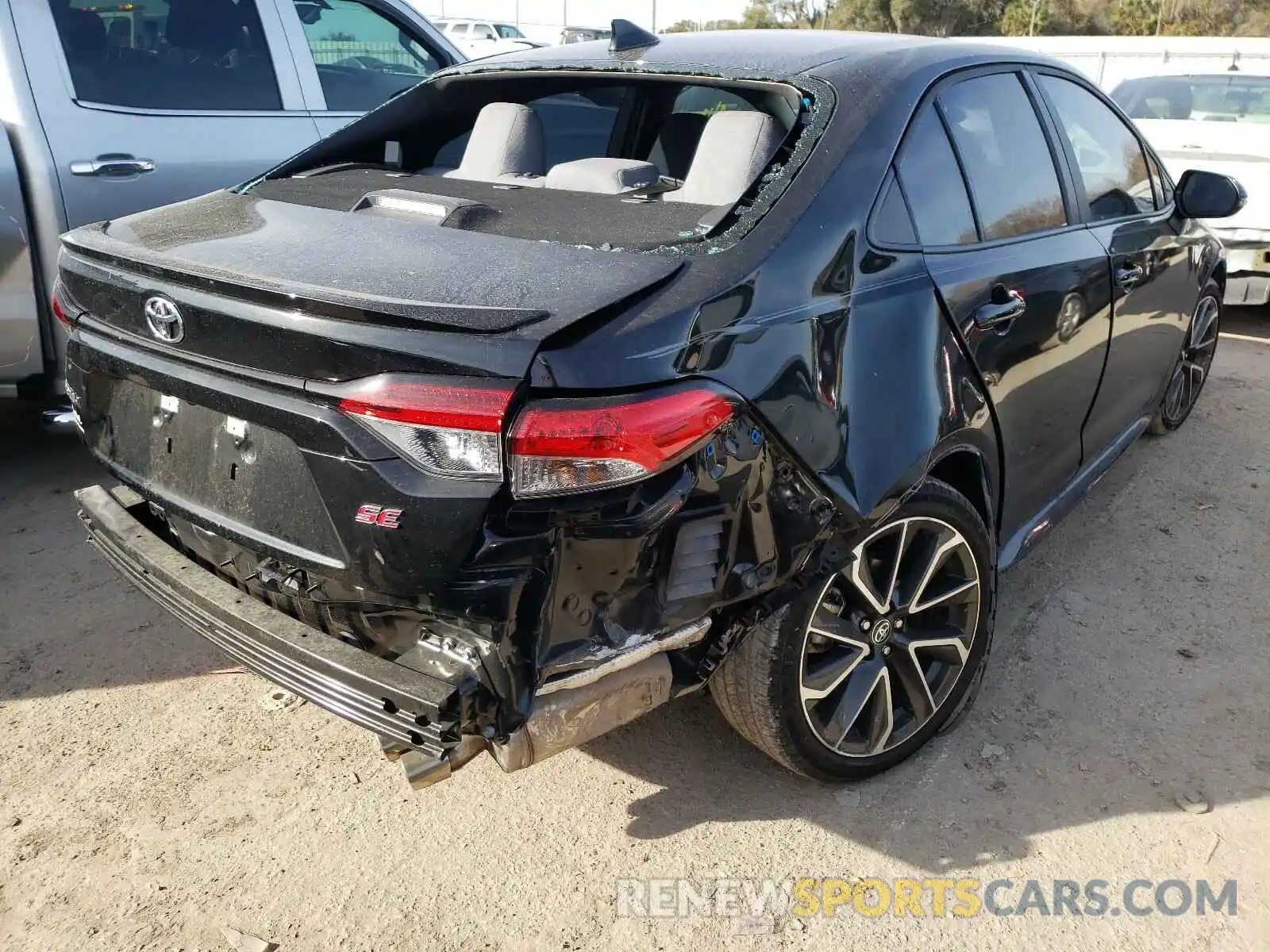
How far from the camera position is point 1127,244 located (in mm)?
3469

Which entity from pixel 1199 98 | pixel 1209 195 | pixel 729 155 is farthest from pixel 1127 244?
pixel 1199 98

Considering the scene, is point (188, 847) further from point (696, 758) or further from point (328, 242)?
point (328, 242)

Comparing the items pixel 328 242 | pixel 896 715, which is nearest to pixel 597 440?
pixel 328 242

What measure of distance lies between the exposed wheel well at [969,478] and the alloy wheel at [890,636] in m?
0.14

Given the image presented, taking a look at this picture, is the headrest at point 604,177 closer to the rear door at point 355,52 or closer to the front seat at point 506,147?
the front seat at point 506,147

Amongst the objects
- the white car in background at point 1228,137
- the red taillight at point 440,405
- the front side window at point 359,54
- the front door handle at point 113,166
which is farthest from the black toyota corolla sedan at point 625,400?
the white car in background at point 1228,137

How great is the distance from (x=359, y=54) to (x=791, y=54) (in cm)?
309

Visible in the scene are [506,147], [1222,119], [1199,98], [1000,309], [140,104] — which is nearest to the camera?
[1000,309]

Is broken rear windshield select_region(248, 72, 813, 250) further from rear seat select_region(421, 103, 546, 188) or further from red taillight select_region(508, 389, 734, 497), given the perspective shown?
red taillight select_region(508, 389, 734, 497)

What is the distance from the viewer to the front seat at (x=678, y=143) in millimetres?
3311

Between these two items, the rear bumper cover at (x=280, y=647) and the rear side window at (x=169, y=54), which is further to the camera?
the rear side window at (x=169, y=54)

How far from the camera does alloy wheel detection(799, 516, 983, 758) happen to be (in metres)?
2.46

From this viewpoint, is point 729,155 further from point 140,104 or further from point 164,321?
point 140,104

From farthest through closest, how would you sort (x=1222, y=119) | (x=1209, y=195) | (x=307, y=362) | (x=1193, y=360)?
(x=1222, y=119)
(x=1193, y=360)
(x=1209, y=195)
(x=307, y=362)
